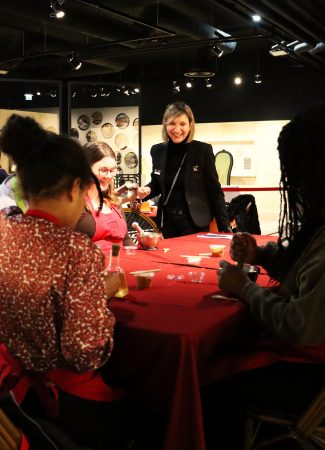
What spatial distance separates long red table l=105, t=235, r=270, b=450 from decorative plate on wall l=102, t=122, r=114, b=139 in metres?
11.4

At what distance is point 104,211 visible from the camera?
3.28 meters

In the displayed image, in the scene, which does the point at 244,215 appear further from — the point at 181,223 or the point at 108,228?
the point at 108,228

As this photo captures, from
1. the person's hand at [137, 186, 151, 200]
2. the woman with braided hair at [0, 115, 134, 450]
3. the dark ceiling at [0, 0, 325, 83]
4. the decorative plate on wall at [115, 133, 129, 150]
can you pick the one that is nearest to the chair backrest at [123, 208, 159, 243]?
the person's hand at [137, 186, 151, 200]

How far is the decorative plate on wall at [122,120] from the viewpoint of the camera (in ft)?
43.3

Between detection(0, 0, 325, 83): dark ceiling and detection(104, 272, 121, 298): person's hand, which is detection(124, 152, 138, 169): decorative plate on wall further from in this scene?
detection(104, 272, 121, 298): person's hand

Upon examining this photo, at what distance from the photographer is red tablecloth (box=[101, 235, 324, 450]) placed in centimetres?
166

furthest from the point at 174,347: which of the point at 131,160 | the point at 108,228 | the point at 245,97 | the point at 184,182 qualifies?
the point at 245,97

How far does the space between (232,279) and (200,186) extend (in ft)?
8.11

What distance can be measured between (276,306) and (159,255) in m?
1.29

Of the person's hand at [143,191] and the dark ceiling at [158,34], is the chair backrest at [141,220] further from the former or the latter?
the dark ceiling at [158,34]

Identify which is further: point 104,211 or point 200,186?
point 200,186

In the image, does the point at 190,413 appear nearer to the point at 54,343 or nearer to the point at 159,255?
the point at 54,343

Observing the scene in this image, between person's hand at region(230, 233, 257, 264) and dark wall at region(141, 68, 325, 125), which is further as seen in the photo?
dark wall at region(141, 68, 325, 125)

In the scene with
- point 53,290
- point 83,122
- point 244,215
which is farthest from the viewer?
point 83,122
